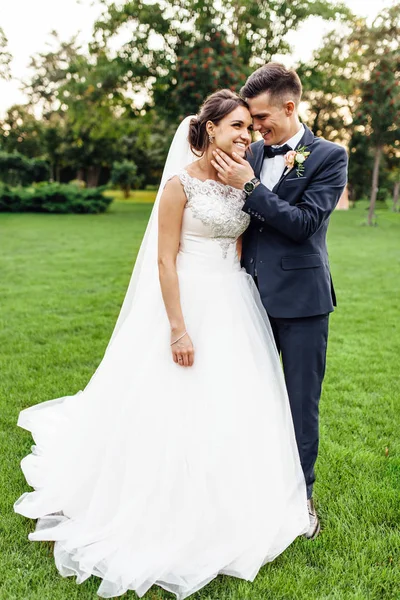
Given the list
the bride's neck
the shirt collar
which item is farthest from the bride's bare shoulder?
the shirt collar

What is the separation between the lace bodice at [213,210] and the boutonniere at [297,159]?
29 centimetres

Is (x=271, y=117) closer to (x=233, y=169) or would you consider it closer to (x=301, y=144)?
(x=301, y=144)

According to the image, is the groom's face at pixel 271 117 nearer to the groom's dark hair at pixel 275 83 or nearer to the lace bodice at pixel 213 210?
the groom's dark hair at pixel 275 83

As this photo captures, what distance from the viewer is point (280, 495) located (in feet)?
9.71

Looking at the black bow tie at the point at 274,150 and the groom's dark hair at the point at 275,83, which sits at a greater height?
the groom's dark hair at the point at 275,83

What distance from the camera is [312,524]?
3.14 m

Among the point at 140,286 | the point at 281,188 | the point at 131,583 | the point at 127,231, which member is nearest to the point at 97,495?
the point at 131,583

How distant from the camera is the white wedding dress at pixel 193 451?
9.11ft

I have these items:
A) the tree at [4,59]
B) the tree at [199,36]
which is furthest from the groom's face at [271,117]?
the tree at [4,59]

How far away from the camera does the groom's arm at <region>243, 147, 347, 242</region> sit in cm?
269

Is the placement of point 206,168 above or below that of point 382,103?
below

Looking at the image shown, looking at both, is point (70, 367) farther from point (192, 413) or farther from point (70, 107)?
point (70, 107)

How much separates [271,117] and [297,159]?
0.30 m

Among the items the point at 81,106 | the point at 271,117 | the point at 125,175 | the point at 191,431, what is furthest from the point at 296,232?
the point at 125,175
